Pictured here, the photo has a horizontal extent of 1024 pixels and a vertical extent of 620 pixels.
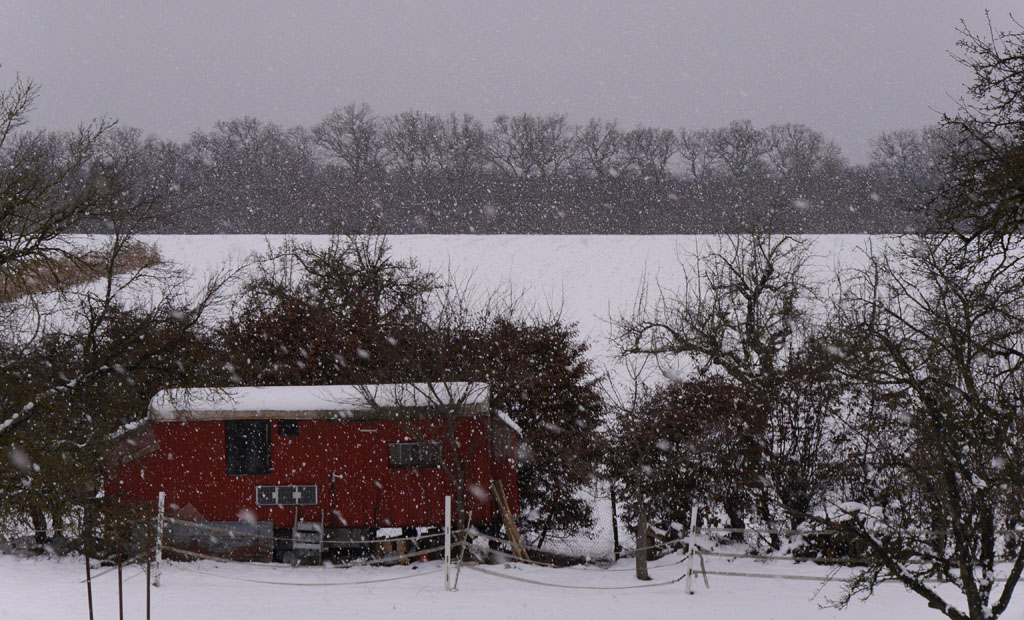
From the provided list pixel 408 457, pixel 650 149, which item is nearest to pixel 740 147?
pixel 650 149

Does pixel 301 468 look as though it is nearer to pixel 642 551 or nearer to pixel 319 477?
pixel 319 477

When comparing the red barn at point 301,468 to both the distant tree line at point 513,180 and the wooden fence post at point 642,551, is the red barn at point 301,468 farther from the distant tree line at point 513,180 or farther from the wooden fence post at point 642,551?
the distant tree line at point 513,180

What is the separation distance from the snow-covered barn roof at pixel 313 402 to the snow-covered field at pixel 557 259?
19.3 metres

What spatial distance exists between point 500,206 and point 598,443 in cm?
4175

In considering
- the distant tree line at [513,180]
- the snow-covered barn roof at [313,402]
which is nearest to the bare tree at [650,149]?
the distant tree line at [513,180]

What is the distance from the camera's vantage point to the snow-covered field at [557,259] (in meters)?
40.5

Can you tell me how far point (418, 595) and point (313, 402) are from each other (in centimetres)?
537

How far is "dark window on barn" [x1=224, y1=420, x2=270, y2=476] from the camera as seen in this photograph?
1806cm

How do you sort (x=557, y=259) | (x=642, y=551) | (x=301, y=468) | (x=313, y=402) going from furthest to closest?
(x=557, y=259) < (x=301, y=468) < (x=313, y=402) < (x=642, y=551)

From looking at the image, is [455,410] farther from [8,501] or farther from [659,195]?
[659,195]

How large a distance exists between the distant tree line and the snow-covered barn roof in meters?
34.1

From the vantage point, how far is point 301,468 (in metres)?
18.0

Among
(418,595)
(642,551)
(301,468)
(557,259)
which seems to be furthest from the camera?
(557,259)

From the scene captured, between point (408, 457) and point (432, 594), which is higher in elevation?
point (408, 457)
